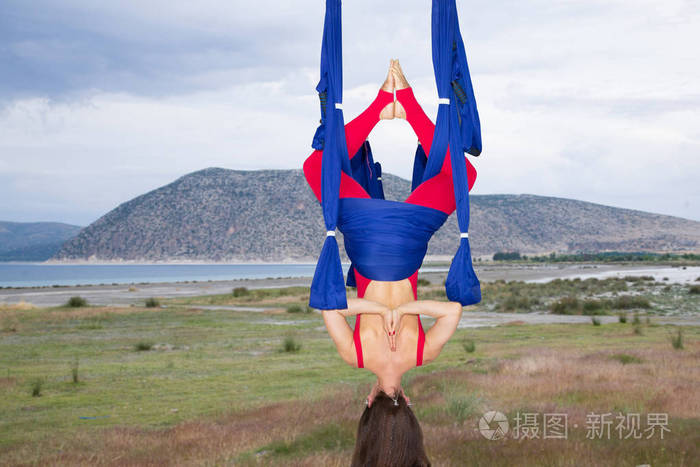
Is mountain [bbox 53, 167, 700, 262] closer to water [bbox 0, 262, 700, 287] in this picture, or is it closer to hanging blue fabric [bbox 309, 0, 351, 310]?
water [bbox 0, 262, 700, 287]

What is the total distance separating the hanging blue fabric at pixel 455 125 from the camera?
14.5ft

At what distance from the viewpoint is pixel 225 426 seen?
1023 cm

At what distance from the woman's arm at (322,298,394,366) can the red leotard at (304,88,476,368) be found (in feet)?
0.20

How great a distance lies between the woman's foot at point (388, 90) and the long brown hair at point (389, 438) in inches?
89.5

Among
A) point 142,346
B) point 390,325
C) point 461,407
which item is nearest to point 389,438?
point 390,325

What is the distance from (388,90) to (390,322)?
6.33ft

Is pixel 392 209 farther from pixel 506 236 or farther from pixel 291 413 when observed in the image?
pixel 506 236

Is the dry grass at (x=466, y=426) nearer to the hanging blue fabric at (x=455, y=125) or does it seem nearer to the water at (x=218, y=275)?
the hanging blue fabric at (x=455, y=125)

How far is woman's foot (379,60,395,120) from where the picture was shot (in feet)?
16.1

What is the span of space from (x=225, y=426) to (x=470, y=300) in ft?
23.4

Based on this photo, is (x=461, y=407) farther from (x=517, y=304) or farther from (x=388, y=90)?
(x=517, y=304)

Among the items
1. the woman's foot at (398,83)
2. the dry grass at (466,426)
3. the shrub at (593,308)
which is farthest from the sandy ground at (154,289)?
the woman's foot at (398,83)

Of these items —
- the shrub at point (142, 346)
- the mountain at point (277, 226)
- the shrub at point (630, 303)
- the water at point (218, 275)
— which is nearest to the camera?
the shrub at point (142, 346)

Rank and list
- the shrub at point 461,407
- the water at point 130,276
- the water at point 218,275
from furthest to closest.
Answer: the water at point 130,276 < the water at point 218,275 < the shrub at point 461,407
